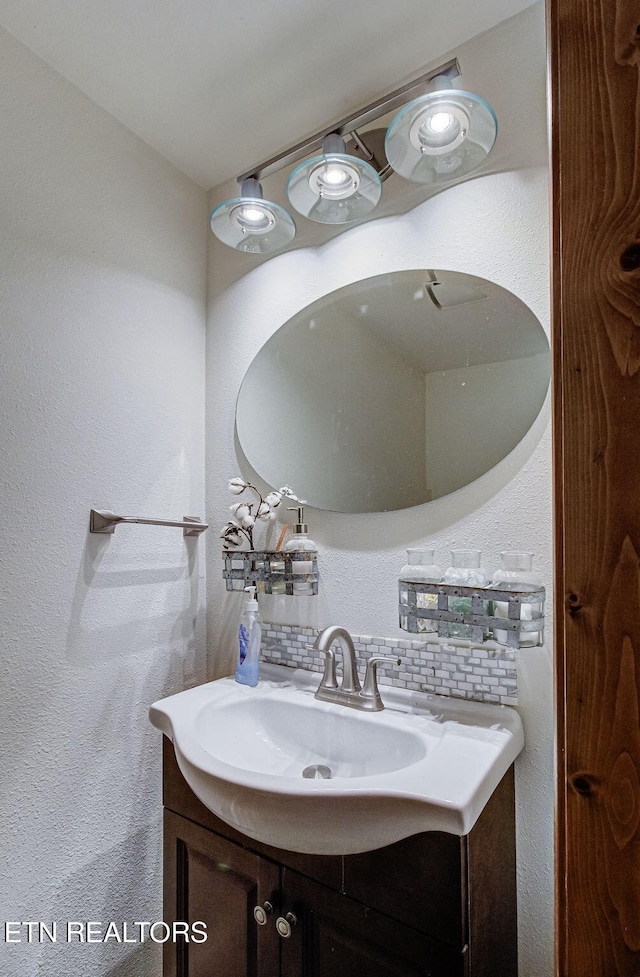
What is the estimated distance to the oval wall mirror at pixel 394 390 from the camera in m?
1.16

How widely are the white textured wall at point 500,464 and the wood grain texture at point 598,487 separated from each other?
62cm

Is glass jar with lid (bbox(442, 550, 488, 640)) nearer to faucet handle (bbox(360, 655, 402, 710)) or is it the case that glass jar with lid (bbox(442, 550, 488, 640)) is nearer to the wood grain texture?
faucet handle (bbox(360, 655, 402, 710))

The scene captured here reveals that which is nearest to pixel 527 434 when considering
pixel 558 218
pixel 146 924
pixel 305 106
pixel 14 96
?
pixel 558 218

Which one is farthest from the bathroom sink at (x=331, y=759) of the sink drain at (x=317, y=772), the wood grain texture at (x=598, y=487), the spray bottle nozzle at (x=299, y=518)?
the spray bottle nozzle at (x=299, y=518)

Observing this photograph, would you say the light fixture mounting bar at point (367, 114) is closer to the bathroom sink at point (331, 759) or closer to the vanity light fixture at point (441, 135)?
the vanity light fixture at point (441, 135)

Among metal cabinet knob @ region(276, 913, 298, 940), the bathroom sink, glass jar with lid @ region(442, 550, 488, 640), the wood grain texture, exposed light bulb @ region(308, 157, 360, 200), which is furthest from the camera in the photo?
exposed light bulb @ region(308, 157, 360, 200)

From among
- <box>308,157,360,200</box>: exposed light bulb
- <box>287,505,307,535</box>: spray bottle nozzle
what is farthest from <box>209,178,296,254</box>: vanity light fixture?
<box>287,505,307,535</box>: spray bottle nozzle

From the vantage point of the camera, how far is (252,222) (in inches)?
55.2

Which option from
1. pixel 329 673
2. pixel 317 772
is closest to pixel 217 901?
pixel 317 772

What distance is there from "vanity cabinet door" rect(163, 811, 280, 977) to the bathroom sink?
0.55 feet

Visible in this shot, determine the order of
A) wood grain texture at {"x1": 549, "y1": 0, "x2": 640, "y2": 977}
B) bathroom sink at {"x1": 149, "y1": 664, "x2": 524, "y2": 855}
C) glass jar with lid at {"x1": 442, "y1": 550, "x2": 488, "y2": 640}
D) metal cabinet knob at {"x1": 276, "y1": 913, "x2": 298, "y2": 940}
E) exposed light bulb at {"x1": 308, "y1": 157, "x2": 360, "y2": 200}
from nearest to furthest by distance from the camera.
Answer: wood grain texture at {"x1": 549, "y1": 0, "x2": 640, "y2": 977}, bathroom sink at {"x1": 149, "y1": 664, "x2": 524, "y2": 855}, metal cabinet knob at {"x1": 276, "y1": 913, "x2": 298, "y2": 940}, glass jar with lid at {"x1": 442, "y1": 550, "x2": 488, "y2": 640}, exposed light bulb at {"x1": 308, "y1": 157, "x2": 360, "y2": 200}

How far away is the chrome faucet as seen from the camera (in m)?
1.12

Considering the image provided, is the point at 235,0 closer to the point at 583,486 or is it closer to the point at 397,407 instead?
the point at 397,407

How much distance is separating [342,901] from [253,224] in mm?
1571
